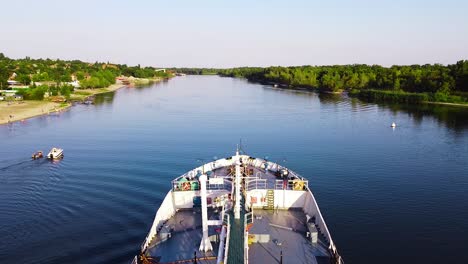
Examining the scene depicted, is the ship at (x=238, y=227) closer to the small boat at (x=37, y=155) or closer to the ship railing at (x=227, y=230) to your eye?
the ship railing at (x=227, y=230)

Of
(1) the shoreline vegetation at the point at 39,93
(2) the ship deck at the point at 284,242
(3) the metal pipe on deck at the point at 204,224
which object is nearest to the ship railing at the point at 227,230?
(3) the metal pipe on deck at the point at 204,224

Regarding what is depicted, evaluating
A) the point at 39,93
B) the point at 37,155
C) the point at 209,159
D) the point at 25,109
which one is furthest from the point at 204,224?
the point at 39,93

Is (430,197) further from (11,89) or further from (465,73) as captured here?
(11,89)

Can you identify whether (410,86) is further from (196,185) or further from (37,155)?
(196,185)

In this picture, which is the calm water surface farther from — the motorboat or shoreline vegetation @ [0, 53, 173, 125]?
shoreline vegetation @ [0, 53, 173, 125]

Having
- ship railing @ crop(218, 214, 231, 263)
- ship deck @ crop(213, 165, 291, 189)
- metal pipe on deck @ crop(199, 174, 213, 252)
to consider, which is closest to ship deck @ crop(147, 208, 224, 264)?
metal pipe on deck @ crop(199, 174, 213, 252)
